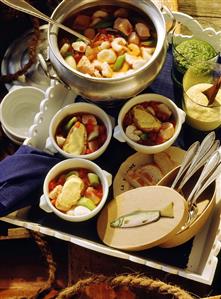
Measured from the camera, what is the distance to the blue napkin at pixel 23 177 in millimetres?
1233

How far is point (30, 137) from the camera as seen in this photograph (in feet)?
4.38

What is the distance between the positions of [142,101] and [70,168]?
233 mm

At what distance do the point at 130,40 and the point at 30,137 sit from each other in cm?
32

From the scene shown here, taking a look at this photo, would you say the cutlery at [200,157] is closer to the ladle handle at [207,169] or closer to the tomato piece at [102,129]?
the ladle handle at [207,169]

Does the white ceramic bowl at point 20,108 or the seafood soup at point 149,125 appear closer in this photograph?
the seafood soup at point 149,125

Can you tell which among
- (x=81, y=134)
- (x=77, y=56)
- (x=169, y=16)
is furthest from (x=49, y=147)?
(x=169, y=16)

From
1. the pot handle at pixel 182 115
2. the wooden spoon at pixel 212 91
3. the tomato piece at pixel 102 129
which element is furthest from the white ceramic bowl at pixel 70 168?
the wooden spoon at pixel 212 91

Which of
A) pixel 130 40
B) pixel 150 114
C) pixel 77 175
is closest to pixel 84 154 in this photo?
pixel 77 175

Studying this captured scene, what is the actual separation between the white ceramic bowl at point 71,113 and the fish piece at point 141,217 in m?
0.16

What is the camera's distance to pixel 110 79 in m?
1.23

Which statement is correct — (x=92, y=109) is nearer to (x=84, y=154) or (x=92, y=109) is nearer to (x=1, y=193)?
(x=84, y=154)

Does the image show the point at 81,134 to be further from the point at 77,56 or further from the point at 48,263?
the point at 48,263

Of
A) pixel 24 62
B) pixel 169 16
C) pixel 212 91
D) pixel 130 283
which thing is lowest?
pixel 130 283

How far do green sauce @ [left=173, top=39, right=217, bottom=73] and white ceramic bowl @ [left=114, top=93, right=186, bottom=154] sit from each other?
0.49ft
